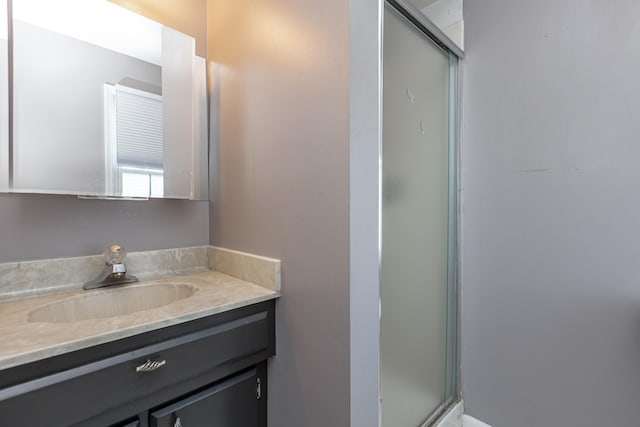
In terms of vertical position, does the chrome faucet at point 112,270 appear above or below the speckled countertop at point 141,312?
above

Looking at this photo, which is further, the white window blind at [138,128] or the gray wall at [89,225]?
the white window blind at [138,128]

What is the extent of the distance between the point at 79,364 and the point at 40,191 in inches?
25.4

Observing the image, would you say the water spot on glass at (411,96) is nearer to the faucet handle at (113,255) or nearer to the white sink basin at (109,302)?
the white sink basin at (109,302)

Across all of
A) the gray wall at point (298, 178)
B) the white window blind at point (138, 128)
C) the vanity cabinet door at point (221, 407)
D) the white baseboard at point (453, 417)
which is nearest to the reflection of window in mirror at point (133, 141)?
the white window blind at point (138, 128)

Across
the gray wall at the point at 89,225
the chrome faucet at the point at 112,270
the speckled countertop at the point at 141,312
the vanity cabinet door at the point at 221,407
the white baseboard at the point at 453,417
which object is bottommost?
the white baseboard at the point at 453,417

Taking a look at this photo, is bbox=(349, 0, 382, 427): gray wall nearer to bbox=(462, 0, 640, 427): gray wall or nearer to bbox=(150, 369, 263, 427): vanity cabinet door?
bbox=(150, 369, 263, 427): vanity cabinet door

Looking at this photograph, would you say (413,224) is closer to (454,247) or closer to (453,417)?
(454,247)

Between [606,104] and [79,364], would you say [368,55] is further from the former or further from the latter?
[79,364]

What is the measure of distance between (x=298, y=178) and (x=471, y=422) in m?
1.49

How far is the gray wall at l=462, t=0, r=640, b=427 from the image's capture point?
105cm

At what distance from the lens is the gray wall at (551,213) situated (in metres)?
1.05

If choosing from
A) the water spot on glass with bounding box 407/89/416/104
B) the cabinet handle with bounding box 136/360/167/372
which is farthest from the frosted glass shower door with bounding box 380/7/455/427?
the cabinet handle with bounding box 136/360/167/372

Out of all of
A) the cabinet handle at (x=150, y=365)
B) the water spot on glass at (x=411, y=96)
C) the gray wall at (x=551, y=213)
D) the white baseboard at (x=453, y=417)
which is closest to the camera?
the cabinet handle at (x=150, y=365)

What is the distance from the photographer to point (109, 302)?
3.38ft
